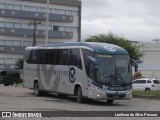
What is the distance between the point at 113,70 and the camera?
23.9 meters

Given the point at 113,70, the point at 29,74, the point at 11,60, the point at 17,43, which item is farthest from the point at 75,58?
the point at 17,43

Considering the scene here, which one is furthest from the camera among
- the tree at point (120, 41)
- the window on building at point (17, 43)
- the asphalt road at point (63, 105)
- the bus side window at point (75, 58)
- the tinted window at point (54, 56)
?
the window on building at point (17, 43)

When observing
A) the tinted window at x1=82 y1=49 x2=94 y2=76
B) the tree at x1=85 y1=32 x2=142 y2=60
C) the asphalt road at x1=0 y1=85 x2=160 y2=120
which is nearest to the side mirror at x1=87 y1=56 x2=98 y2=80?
the tinted window at x1=82 y1=49 x2=94 y2=76

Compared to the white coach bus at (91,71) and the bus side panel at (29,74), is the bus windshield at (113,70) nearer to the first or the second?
the white coach bus at (91,71)

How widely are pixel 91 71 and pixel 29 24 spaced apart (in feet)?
225

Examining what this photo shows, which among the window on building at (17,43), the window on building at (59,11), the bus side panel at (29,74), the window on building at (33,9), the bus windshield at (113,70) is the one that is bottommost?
the window on building at (17,43)

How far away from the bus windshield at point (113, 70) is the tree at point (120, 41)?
59.7 meters

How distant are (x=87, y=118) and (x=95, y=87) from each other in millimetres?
7724

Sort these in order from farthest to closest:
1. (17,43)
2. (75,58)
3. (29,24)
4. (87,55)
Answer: (17,43) → (29,24) → (75,58) → (87,55)

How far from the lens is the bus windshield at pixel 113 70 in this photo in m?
23.7

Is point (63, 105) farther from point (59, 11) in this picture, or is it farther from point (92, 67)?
point (59, 11)

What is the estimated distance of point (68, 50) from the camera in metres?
26.7

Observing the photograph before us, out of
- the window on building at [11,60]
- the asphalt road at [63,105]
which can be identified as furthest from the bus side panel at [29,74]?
the window on building at [11,60]

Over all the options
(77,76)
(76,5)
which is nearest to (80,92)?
(77,76)
